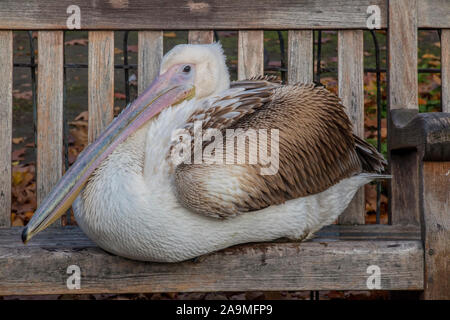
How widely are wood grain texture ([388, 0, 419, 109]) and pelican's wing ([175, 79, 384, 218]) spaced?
53cm

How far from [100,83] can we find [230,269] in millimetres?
1229

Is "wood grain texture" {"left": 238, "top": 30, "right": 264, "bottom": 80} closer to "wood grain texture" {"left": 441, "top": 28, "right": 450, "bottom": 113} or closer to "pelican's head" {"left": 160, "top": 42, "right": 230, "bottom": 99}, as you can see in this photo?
"pelican's head" {"left": 160, "top": 42, "right": 230, "bottom": 99}

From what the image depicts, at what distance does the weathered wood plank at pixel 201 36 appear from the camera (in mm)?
3123

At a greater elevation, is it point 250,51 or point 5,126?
point 250,51

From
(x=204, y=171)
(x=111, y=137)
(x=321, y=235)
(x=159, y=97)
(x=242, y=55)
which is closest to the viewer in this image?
(x=204, y=171)

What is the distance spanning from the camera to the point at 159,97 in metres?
2.58

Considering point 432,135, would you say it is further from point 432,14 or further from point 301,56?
point 432,14

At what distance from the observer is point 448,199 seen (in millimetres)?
2383

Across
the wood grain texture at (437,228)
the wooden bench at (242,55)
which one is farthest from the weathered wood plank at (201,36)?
the wood grain texture at (437,228)

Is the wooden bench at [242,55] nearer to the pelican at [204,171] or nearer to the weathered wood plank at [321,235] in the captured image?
the weathered wood plank at [321,235]

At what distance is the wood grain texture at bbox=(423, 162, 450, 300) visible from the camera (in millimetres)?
2340

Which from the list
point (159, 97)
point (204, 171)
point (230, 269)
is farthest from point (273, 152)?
point (159, 97)
